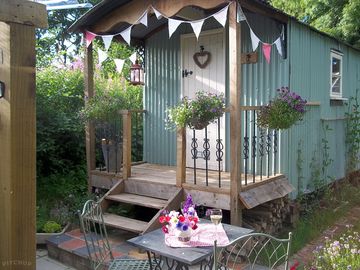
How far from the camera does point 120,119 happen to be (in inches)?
223

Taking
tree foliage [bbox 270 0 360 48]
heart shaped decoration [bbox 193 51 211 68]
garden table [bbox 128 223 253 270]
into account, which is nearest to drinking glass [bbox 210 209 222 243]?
garden table [bbox 128 223 253 270]

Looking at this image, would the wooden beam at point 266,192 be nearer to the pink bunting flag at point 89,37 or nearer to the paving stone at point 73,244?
the paving stone at point 73,244

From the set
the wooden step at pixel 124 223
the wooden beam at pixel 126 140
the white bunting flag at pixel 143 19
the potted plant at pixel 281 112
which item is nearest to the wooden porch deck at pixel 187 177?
the wooden beam at pixel 126 140

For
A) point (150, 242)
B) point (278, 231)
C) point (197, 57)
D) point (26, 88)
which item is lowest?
point (278, 231)

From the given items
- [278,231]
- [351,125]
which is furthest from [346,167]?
[278,231]

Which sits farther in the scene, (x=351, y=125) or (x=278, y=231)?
(x=351, y=125)

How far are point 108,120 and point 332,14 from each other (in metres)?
7.11

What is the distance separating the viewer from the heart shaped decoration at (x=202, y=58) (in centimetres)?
593

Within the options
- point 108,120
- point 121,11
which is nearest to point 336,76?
point 121,11

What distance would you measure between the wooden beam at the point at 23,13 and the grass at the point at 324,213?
3792mm

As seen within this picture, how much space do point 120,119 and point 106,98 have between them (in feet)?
1.18

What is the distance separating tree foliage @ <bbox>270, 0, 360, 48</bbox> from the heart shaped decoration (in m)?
4.97

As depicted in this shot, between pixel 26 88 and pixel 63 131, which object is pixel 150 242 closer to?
pixel 26 88

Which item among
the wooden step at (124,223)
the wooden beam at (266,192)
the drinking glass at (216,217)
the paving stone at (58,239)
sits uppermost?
the drinking glass at (216,217)
